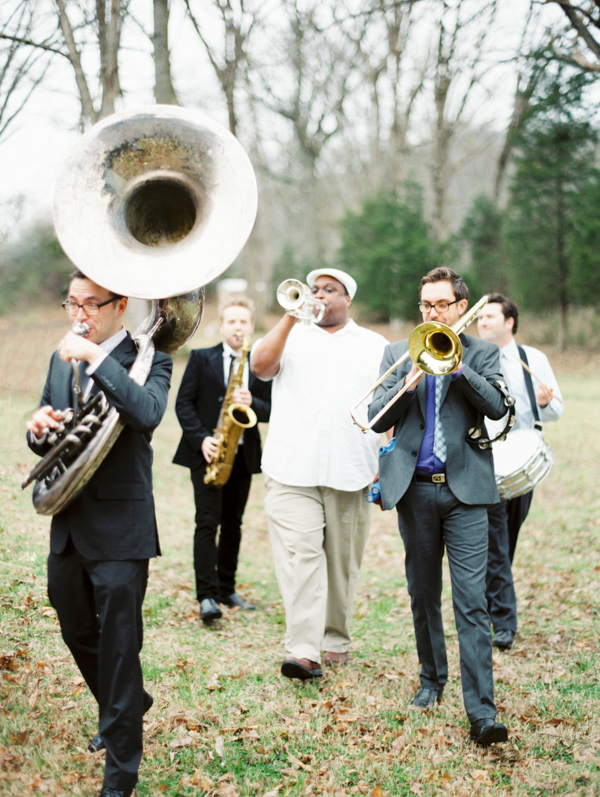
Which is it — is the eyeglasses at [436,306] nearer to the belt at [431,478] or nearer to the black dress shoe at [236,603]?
the belt at [431,478]

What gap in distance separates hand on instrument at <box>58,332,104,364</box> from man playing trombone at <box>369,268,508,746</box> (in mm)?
1723

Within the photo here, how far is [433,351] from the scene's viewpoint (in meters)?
3.94

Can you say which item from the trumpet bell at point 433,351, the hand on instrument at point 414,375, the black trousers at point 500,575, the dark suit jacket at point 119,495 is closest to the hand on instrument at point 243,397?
the hand on instrument at point 414,375

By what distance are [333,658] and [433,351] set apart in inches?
93.8

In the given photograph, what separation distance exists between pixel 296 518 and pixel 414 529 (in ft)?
2.88

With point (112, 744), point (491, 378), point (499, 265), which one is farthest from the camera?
point (499, 265)

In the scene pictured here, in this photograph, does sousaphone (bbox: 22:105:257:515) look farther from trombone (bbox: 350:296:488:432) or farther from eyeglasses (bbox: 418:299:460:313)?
eyeglasses (bbox: 418:299:460:313)

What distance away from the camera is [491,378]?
4.23m

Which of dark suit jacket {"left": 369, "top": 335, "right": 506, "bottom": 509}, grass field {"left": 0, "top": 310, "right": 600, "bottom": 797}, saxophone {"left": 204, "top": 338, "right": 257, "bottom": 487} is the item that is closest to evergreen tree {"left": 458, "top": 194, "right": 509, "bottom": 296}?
grass field {"left": 0, "top": 310, "right": 600, "bottom": 797}

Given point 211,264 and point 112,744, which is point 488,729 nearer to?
point 112,744

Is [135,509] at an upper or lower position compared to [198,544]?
upper

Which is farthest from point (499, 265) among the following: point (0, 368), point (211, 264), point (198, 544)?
point (211, 264)

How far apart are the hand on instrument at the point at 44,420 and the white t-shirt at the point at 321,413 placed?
6.75 feet

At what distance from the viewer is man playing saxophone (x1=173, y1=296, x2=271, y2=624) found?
588 cm
